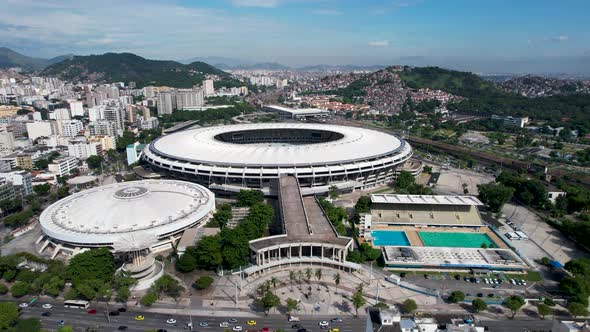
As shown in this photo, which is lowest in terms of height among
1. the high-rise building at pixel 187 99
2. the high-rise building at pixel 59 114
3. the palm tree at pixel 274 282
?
the palm tree at pixel 274 282

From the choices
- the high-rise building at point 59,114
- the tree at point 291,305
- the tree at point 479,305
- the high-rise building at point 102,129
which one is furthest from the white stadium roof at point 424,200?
the high-rise building at point 59,114

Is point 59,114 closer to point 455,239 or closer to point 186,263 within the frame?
point 186,263

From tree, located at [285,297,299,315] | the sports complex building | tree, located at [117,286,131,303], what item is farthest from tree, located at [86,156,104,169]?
tree, located at [285,297,299,315]

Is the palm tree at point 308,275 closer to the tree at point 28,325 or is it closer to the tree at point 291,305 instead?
the tree at point 291,305

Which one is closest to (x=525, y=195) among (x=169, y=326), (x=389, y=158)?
(x=389, y=158)

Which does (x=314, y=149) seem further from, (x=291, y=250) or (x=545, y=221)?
(x=545, y=221)
